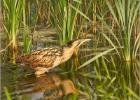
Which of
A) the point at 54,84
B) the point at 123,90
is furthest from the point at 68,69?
the point at 123,90

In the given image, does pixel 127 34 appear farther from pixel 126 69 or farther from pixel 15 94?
pixel 15 94

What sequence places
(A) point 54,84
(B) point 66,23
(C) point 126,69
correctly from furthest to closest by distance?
1. (B) point 66,23
2. (C) point 126,69
3. (A) point 54,84

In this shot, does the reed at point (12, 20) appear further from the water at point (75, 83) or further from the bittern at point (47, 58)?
the water at point (75, 83)

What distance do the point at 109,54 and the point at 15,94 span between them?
7.48 ft

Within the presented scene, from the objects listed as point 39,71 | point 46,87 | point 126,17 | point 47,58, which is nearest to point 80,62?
point 47,58

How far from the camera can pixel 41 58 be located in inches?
255

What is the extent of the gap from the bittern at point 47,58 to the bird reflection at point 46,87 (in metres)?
0.14

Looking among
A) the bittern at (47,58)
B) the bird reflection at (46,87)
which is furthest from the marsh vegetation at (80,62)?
the bittern at (47,58)

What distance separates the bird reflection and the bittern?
0.14 meters

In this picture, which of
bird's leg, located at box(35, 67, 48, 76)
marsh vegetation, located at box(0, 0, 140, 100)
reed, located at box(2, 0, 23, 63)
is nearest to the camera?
marsh vegetation, located at box(0, 0, 140, 100)

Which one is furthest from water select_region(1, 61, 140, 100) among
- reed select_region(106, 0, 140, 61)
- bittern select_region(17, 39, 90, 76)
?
reed select_region(106, 0, 140, 61)

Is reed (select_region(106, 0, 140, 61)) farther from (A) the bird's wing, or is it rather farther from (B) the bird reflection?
(B) the bird reflection

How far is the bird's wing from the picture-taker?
641 centimetres

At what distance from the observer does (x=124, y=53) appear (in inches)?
263
